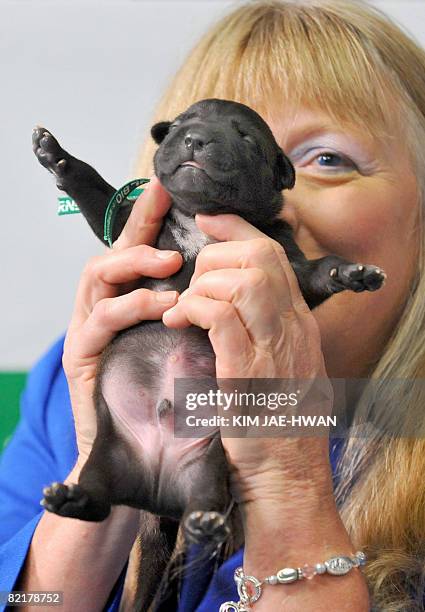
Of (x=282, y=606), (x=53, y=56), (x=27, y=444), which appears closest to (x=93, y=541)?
(x=282, y=606)

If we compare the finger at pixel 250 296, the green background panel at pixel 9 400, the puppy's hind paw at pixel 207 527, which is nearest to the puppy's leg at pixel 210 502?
the puppy's hind paw at pixel 207 527

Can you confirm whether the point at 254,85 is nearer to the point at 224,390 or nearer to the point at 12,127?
the point at 12,127

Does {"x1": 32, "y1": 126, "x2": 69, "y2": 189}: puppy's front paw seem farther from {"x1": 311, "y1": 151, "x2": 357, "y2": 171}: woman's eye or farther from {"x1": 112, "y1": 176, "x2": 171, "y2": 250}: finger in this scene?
{"x1": 311, "y1": 151, "x2": 357, "y2": 171}: woman's eye

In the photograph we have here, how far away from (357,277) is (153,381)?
0.24 metres

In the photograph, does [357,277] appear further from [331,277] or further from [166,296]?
[166,296]

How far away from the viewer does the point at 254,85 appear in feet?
3.63

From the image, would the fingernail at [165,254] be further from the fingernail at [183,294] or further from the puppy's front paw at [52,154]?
the puppy's front paw at [52,154]

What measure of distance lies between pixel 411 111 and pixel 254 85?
0.21m

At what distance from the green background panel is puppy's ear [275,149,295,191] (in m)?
0.54

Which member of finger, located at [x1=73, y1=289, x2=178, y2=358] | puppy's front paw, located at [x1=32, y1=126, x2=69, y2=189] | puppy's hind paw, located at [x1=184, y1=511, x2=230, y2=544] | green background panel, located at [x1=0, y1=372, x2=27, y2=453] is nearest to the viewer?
puppy's hind paw, located at [x1=184, y1=511, x2=230, y2=544]

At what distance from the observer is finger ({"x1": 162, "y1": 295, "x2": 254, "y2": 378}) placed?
2.71 ft

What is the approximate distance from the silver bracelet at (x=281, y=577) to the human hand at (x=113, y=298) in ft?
0.72

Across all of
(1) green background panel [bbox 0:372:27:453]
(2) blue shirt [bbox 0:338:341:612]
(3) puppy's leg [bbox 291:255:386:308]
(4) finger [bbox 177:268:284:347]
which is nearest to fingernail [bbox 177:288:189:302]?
(4) finger [bbox 177:268:284:347]

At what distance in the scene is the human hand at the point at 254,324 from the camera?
2.72ft
